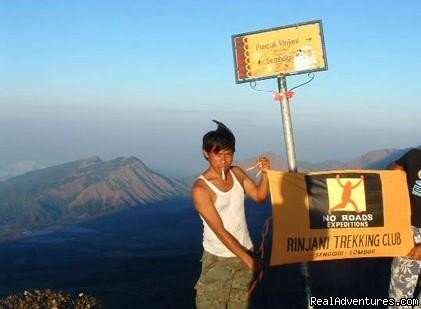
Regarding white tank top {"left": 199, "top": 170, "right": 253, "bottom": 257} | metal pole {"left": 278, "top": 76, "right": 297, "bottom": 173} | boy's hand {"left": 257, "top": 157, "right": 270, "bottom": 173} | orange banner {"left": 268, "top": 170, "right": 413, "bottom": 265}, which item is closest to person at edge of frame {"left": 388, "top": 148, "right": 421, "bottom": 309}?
orange banner {"left": 268, "top": 170, "right": 413, "bottom": 265}

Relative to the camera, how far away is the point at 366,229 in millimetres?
9383

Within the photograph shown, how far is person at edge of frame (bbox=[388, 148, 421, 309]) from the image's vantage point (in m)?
7.98

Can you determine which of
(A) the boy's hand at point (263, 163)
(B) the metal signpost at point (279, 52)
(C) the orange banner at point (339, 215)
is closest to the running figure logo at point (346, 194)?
(C) the orange banner at point (339, 215)

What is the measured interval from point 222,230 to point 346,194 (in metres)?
4.32

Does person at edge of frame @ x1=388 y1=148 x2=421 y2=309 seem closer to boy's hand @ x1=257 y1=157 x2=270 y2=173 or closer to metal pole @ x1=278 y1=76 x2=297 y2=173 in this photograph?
metal pole @ x1=278 y1=76 x2=297 y2=173

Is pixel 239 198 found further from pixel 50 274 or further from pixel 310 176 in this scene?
pixel 50 274

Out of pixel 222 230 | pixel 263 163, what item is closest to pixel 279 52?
pixel 263 163

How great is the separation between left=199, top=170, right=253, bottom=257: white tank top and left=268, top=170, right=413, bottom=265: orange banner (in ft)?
9.77

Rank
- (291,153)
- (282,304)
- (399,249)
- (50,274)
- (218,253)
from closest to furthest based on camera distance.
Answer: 1. (218,253)
2. (399,249)
3. (291,153)
4. (282,304)
5. (50,274)

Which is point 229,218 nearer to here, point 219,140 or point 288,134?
point 219,140

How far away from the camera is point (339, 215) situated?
30.5 feet

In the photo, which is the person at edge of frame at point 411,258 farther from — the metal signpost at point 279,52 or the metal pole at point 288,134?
the metal signpost at point 279,52

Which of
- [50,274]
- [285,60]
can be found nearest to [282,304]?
[285,60]

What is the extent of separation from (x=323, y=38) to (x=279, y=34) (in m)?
1.03
